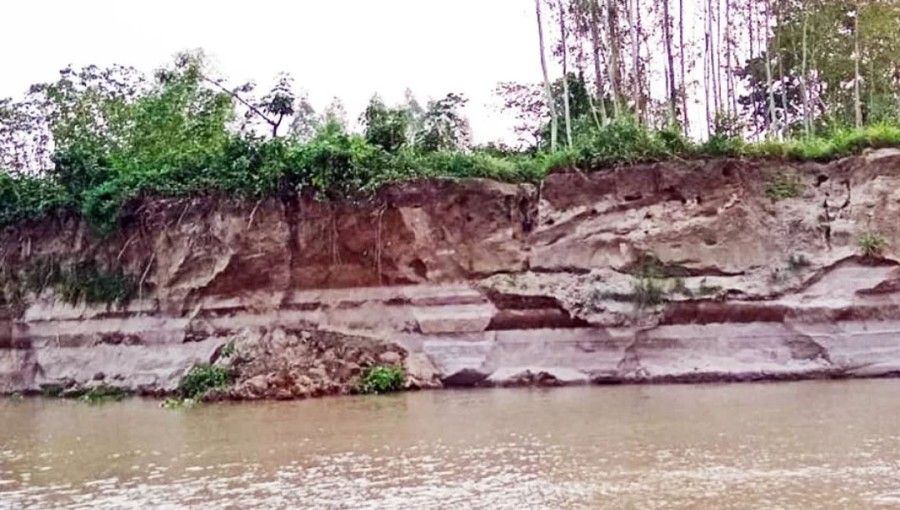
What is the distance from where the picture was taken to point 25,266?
59.5 ft

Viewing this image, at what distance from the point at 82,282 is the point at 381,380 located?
22.0 feet

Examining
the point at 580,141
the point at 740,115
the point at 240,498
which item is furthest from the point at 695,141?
the point at 240,498

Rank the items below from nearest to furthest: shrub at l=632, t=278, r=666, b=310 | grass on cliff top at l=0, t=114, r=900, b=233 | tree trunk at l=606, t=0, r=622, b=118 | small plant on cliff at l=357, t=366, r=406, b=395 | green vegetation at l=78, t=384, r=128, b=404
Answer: small plant on cliff at l=357, t=366, r=406, b=395 < shrub at l=632, t=278, r=666, b=310 < green vegetation at l=78, t=384, r=128, b=404 < grass on cliff top at l=0, t=114, r=900, b=233 < tree trunk at l=606, t=0, r=622, b=118

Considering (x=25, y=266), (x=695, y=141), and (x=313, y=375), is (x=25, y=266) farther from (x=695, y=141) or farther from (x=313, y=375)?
(x=695, y=141)

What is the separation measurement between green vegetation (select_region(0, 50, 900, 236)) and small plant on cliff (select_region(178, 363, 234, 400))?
3208 mm

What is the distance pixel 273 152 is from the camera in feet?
52.4

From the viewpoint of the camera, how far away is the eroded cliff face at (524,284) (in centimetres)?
1395

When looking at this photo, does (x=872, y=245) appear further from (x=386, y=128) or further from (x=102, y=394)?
(x=102, y=394)

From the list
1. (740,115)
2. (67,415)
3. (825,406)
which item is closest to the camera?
(825,406)

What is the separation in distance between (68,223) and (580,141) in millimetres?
9654

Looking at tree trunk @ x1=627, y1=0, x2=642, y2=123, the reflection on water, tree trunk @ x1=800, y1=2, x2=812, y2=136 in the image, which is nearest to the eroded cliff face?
the reflection on water

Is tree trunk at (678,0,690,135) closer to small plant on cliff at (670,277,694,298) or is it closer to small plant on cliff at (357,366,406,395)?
small plant on cliff at (670,277,694,298)

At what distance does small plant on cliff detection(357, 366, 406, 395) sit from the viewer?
13859mm

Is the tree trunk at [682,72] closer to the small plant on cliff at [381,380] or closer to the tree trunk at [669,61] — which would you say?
the tree trunk at [669,61]
